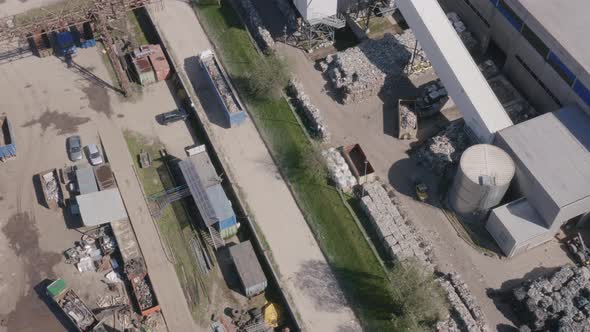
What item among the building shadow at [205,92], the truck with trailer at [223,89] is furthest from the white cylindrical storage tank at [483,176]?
the building shadow at [205,92]

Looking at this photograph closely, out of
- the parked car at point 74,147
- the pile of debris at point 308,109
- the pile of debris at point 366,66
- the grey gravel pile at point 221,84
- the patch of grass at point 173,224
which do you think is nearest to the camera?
the patch of grass at point 173,224

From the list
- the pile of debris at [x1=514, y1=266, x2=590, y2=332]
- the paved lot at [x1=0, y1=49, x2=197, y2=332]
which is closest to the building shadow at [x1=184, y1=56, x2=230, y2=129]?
the paved lot at [x1=0, y1=49, x2=197, y2=332]

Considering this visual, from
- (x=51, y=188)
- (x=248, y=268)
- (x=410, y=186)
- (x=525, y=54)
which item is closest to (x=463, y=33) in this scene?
(x=525, y=54)

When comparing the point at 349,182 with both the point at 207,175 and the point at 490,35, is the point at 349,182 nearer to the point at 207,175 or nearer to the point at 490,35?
the point at 207,175

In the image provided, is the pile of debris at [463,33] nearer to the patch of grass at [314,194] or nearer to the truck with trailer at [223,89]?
the patch of grass at [314,194]

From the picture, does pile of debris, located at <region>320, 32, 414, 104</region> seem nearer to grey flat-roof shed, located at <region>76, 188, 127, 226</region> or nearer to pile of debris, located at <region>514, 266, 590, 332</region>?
grey flat-roof shed, located at <region>76, 188, 127, 226</region>

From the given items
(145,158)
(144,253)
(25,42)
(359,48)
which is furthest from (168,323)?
(25,42)
